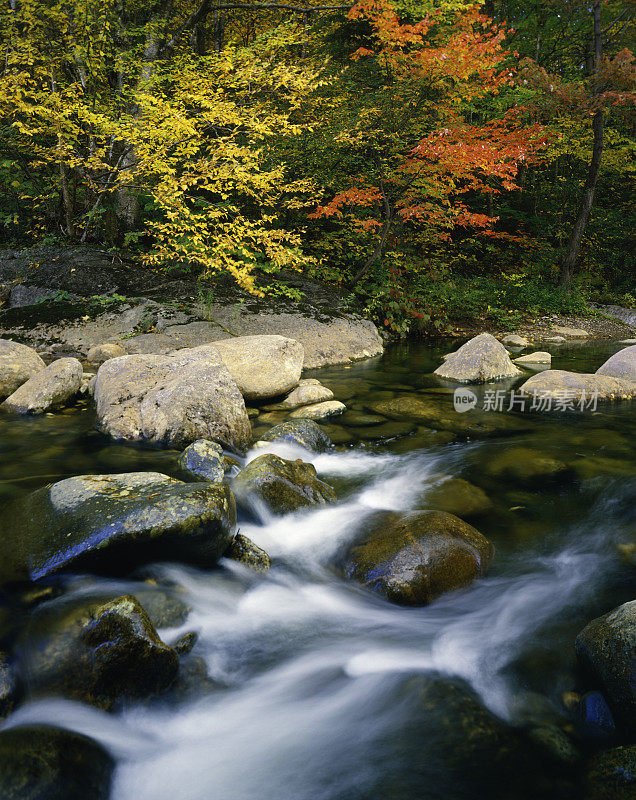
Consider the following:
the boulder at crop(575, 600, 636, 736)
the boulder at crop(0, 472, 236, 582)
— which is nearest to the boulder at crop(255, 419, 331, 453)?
the boulder at crop(0, 472, 236, 582)

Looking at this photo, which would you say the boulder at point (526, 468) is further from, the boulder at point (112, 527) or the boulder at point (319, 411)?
the boulder at point (112, 527)

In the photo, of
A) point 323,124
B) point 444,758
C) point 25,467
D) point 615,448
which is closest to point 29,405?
point 25,467

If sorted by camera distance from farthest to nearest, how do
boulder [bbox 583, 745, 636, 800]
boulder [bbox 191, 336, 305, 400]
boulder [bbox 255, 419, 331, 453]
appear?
boulder [bbox 191, 336, 305, 400] → boulder [bbox 255, 419, 331, 453] → boulder [bbox 583, 745, 636, 800]

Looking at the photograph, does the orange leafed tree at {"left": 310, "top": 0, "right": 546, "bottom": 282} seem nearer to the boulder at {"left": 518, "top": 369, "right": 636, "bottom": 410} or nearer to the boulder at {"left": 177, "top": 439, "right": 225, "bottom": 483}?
the boulder at {"left": 518, "top": 369, "right": 636, "bottom": 410}

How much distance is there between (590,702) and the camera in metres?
2.24

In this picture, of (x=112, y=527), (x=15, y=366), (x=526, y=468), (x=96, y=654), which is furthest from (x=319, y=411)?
(x=96, y=654)

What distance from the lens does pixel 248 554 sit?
11.1ft

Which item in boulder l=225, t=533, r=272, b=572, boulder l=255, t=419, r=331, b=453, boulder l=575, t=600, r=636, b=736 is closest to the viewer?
boulder l=575, t=600, r=636, b=736

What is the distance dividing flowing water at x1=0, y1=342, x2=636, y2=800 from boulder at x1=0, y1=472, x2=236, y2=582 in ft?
0.43

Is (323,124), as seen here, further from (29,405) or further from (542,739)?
(542,739)

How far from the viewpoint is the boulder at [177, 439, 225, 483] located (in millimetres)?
4219

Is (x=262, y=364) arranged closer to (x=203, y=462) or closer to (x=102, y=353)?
(x=203, y=462)

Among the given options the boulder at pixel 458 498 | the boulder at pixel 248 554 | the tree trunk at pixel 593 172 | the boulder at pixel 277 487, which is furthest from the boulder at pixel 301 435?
the tree trunk at pixel 593 172

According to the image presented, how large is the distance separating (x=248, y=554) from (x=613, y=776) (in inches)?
88.2
